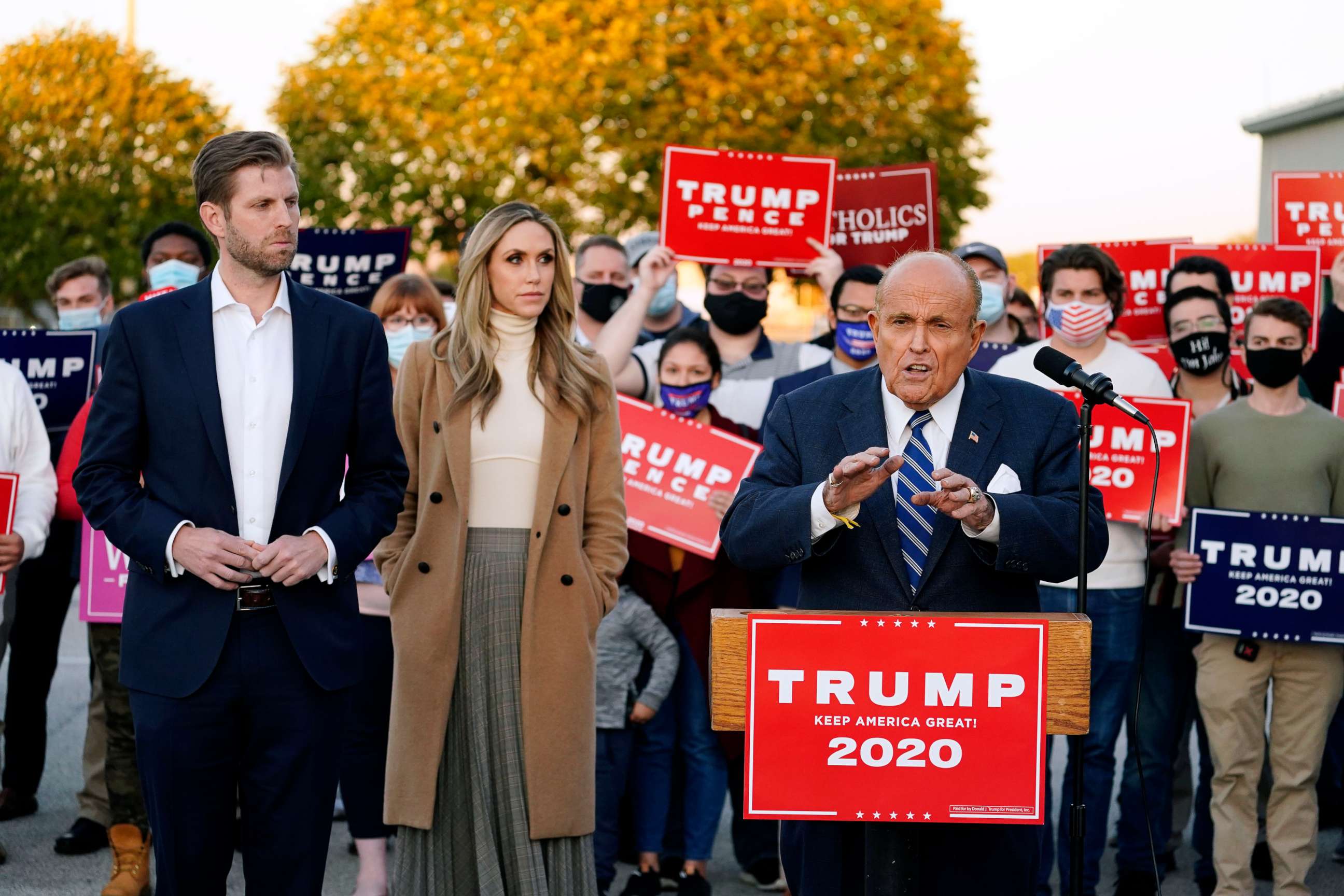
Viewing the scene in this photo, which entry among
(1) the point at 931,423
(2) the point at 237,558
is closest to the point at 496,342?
(2) the point at 237,558

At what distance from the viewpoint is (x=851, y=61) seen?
3105cm

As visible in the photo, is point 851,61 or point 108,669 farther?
point 851,61

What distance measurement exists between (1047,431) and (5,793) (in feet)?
18.5

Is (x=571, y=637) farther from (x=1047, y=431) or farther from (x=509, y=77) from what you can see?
(x=509, y=77)

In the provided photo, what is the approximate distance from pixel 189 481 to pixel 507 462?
1.14 meters

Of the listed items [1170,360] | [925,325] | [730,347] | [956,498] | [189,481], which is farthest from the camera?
[1170,360]

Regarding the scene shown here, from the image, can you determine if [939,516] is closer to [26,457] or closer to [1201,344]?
[1201,344]

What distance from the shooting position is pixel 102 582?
20.5 ft

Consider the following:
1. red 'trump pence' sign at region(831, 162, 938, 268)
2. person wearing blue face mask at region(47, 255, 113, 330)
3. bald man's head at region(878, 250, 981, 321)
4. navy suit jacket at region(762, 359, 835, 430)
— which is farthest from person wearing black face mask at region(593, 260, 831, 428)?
bald man's head at region(878, 250, 981, 321)

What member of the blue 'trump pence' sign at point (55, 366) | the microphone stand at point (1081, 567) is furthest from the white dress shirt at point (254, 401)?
the blue 'trump pence' sign at point (55, 366)

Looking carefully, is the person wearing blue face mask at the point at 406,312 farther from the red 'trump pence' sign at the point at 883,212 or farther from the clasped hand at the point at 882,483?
the clasped hand at the point at 882,483

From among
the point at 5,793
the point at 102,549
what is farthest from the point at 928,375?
the point at 5,793

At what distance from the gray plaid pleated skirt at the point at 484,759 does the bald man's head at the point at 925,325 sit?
1639mm

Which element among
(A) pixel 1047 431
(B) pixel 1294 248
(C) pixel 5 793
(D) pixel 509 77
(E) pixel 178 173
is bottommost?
(C) pixel 5 793
